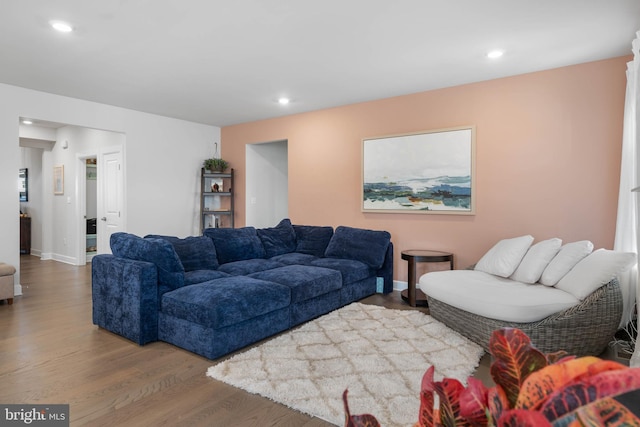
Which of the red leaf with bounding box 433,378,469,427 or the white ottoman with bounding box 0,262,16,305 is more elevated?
the red leaf with bounding box 433,378,469,427

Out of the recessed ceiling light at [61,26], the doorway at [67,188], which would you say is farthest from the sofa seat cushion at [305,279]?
the doorway at [67,188]

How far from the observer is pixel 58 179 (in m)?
7.37

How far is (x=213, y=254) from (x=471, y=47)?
3.23 m

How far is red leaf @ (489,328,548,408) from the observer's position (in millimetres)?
417

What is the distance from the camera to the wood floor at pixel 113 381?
6.64ft

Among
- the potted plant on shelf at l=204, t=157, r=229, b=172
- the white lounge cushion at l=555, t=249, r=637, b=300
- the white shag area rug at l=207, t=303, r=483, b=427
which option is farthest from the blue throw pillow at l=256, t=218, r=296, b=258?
the white lounge cushion at l=555, t=249, r=637, b=300

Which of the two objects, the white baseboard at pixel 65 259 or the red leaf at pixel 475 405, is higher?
the red leaf at pixel 475 405

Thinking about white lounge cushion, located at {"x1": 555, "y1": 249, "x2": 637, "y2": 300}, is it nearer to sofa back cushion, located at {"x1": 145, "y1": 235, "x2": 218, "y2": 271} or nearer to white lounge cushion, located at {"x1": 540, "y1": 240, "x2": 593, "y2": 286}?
white lounge cushion, located at {"x1": 540, "y1": 240, "x2": 593, "y2": 286}

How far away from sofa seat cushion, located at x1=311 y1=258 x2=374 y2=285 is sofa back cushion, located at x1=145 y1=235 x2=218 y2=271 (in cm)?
117

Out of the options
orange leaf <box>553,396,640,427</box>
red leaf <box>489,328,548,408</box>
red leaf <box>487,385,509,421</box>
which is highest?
orange leaf <box>553,396,640,427</box>

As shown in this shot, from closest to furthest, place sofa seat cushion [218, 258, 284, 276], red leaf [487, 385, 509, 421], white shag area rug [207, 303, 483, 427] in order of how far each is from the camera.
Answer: red leaf [487, 385, 509, 421] < white shag area rug [207, 303, 483, 427] < sofa seat cushion [218, 258, 284, 276]

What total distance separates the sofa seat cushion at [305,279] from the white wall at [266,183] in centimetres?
305

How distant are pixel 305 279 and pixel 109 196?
4.67 m

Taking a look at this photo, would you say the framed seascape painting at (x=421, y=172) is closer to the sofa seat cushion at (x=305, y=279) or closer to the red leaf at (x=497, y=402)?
the sofa seat cushion at (x=305, y=279)
